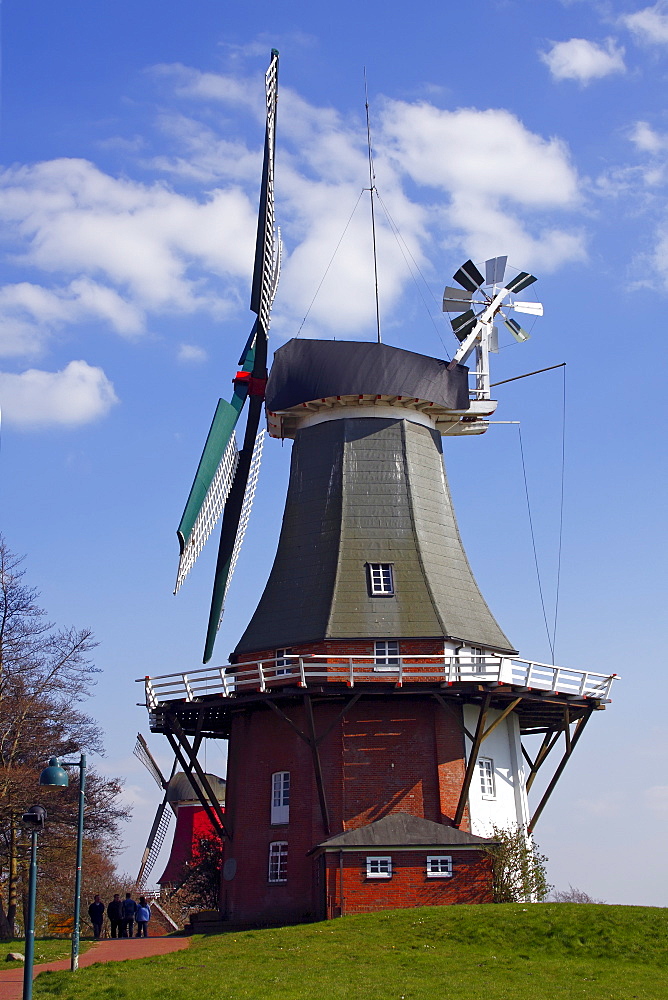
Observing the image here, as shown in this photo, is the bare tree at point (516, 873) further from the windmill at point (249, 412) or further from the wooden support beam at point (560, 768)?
the windmill at point (249, 412)

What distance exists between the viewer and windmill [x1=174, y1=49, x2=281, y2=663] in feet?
95.3

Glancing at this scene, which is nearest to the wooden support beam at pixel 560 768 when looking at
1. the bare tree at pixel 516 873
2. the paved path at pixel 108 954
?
the bare tree at pixel 516 873

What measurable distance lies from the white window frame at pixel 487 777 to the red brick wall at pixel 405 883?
2214mm

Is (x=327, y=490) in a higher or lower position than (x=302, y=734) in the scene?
higher

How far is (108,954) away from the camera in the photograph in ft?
68.8

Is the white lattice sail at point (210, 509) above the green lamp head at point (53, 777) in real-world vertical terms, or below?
above

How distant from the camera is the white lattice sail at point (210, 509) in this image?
26.9m

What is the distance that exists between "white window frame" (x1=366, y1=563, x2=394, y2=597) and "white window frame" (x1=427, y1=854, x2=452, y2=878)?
5.83 m

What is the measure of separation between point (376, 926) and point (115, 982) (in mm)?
5861

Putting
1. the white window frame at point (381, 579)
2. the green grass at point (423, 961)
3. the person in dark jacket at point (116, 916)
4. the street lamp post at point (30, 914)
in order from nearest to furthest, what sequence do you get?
1. the street lamp post at point (30, 914)
2. the green grass at point (423, 961)
3. the person in dark jacket at point (116, 916)
4. the white window frame at point (381, 579)

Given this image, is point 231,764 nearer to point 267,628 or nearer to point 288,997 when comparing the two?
point 267,628

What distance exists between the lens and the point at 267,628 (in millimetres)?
27453

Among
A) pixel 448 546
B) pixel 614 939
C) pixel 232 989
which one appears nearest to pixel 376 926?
pixel 614 939

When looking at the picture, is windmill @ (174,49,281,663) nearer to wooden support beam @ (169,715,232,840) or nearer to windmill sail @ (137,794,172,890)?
wooden support beam @ (169,715,232,840)
